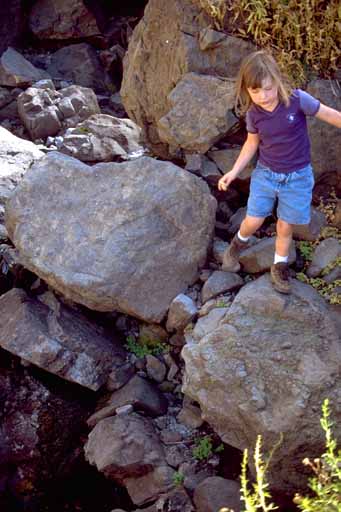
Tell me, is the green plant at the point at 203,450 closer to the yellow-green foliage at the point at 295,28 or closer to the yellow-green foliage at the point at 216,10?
the yellow-green foliage at the point at 295,28

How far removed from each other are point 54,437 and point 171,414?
0.94 m

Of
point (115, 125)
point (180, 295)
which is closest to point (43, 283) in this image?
point (180, 295)

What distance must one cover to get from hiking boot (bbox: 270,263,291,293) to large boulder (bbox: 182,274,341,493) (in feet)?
0.17

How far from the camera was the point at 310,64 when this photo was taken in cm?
506

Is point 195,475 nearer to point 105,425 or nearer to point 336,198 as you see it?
point 105,425

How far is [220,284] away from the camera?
5000 mm

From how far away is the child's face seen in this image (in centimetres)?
403

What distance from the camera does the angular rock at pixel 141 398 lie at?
5.23 metres

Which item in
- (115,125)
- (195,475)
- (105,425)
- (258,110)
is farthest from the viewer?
(115,125)

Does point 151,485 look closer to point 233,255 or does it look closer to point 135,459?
point 135,459

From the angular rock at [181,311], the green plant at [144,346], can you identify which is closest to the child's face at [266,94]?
the angular rock at [181,311]

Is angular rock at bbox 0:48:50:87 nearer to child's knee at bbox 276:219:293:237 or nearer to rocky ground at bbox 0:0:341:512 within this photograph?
rocky ground at bbox 0:0:341:512

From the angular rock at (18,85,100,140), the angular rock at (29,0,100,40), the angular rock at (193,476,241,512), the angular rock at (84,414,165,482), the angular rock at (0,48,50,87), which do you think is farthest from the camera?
the angular rock at (29,0,100,40)

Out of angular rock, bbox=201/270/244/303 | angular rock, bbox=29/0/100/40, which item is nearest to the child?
angular rock, bbox=201/270/244/303
